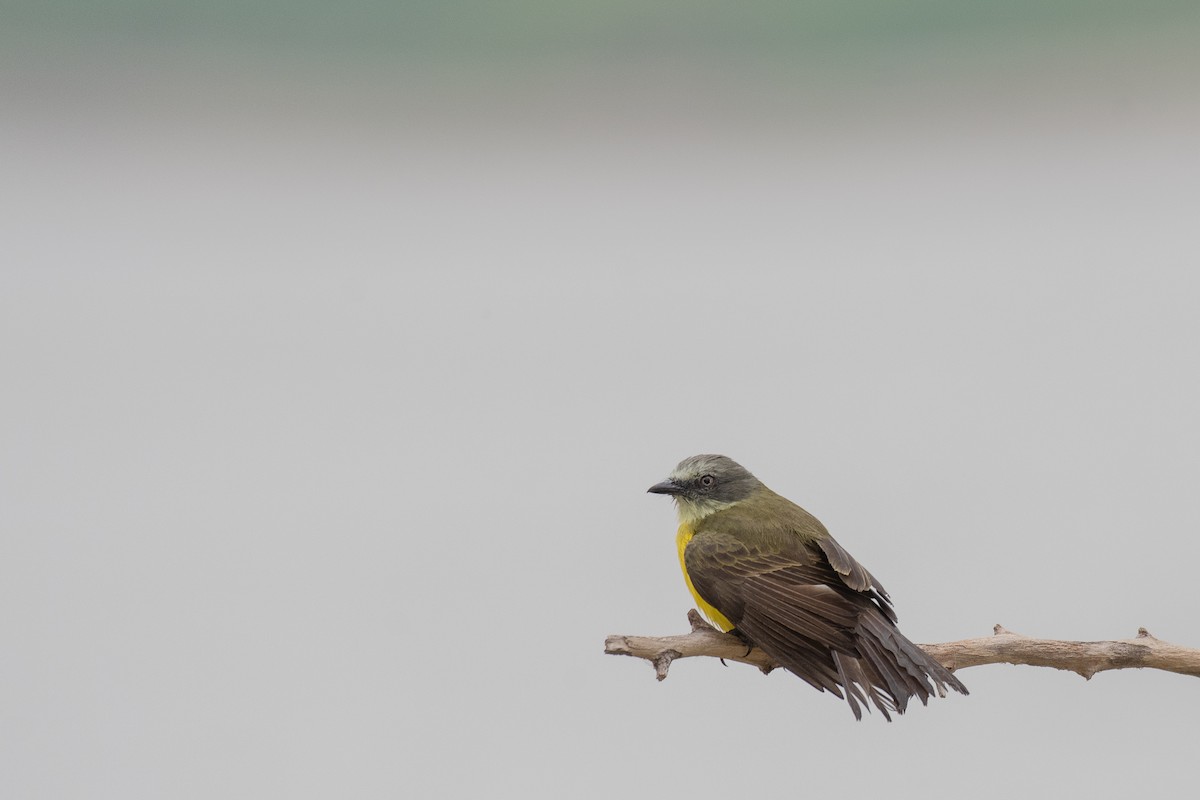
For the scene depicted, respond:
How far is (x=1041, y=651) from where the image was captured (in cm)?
296

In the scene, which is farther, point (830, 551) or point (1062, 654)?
point (830, 551)

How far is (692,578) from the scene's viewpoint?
10.8ft

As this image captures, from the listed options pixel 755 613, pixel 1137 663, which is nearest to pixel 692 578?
pixel 755 613

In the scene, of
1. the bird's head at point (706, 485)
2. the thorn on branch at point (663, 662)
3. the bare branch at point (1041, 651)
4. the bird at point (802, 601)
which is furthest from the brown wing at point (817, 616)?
the thorn on branch at point (663, 662)

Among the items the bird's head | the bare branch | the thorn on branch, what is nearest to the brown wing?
the bare branch

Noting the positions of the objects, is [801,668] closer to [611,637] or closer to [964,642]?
[964,642]

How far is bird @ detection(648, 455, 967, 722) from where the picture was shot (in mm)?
2902

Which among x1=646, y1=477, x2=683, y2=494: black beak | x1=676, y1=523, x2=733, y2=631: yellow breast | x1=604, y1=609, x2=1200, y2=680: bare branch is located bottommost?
x1=604, y1=609, x2=1200, y2=680: bare branch

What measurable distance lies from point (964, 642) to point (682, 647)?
2.75 ft

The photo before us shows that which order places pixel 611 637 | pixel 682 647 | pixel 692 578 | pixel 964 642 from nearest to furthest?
pixel 611 637, pixel 682 647, pixel 964 642, pixel 692 578

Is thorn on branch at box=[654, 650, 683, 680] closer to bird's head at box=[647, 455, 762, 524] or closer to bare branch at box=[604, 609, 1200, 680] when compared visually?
bare branch at box=[604, 609, 1200, 680]

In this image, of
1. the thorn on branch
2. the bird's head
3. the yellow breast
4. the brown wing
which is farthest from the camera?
the bird's head

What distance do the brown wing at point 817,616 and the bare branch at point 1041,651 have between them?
116 millimetres

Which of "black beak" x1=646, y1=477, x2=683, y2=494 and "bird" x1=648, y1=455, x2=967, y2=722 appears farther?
"black beak" x1=646, y1=477, x2=683, y2=494
